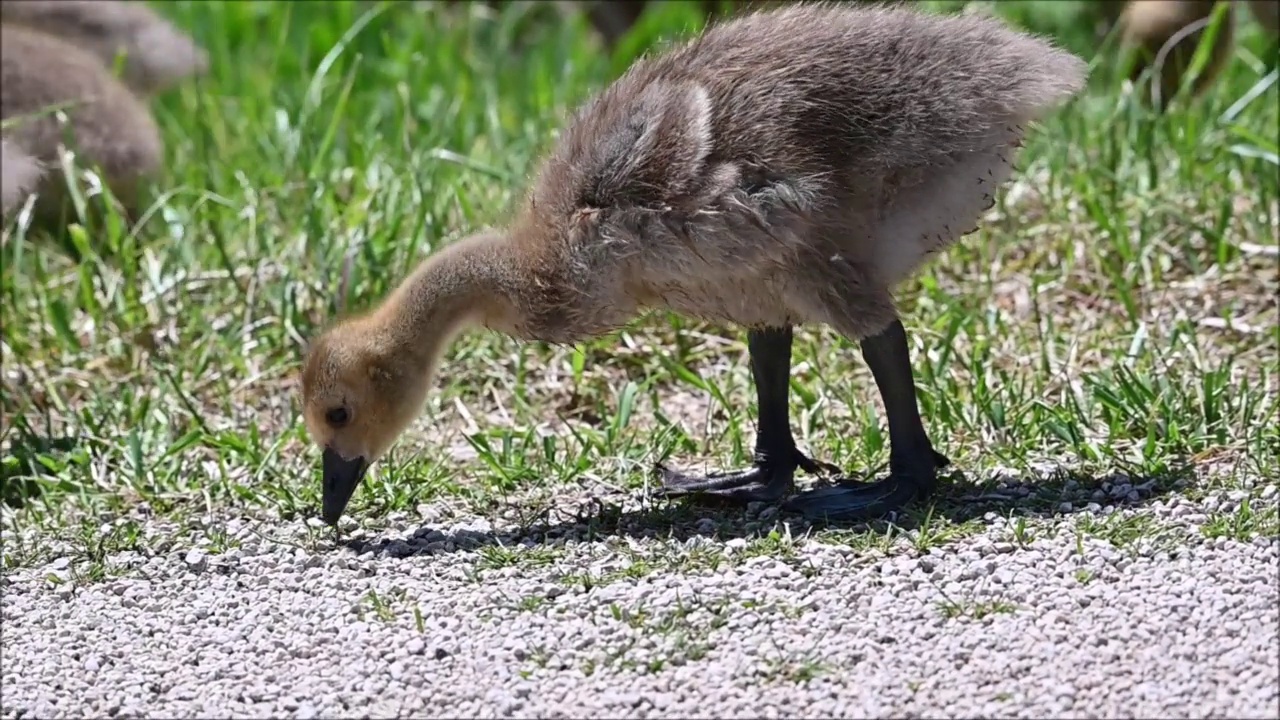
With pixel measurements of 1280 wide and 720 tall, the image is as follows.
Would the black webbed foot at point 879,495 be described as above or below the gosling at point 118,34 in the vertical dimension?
above

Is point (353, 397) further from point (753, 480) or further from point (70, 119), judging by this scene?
point (70, 119)

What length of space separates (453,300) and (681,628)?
3.62 ft

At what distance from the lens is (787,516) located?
4008mm

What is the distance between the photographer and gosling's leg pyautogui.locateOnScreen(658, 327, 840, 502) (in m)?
4.24

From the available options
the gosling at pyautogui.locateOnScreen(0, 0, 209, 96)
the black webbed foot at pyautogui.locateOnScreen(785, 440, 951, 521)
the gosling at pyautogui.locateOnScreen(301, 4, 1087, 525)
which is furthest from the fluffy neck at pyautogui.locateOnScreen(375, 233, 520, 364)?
the gosling at pyautogui.locateOnScreen(0, 0, 209, 96)

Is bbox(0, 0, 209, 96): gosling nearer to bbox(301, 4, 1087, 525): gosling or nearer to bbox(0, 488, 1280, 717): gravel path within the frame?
bbox(301, 4, 1087, 525): gosling

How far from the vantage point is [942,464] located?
422cm

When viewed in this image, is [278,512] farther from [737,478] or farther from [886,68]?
[886,68]

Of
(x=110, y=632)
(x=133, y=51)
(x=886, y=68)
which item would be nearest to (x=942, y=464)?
(x=886, y=68)

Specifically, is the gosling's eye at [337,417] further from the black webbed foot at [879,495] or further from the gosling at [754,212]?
the black webbed foot at [879,495]

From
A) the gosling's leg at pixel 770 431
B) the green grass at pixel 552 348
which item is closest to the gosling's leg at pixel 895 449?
the green grass at pixel 552 348

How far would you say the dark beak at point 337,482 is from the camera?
412 cm

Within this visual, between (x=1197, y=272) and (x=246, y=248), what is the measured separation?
3.04m

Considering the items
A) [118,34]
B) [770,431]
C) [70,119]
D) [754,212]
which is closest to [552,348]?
[770,431]
